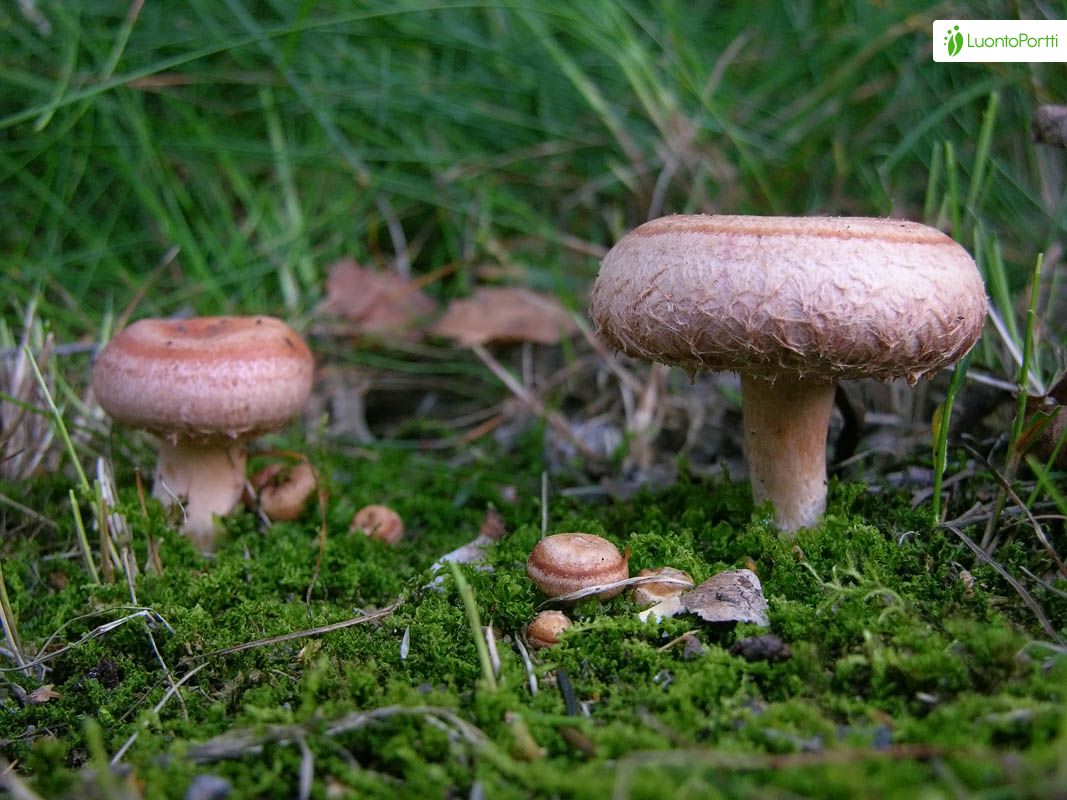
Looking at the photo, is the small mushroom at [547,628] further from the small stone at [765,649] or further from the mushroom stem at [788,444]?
the mushroom stem at [788,444]

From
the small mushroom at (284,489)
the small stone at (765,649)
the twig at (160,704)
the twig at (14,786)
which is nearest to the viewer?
the twig at (14,786)

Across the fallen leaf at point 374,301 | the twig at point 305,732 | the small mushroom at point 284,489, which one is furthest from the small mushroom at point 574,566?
the fallen leaf at point 374,301

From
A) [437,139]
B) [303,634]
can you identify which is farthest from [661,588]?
[437,139]

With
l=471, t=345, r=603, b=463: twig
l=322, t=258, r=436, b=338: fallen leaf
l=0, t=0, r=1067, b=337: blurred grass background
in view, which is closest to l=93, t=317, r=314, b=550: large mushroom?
l=471, t=345, r=603, b=463: twig

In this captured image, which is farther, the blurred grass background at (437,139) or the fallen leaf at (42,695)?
the blurred grass background at (437,139)

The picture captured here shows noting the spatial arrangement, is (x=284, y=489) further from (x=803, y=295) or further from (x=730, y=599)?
(x=803, y=295)

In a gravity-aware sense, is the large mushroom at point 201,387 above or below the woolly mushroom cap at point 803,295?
below
